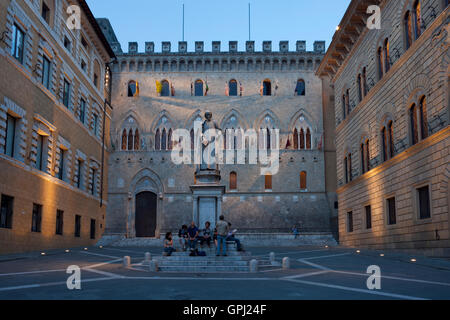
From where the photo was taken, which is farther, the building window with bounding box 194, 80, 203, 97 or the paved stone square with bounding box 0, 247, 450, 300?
the building window with bounding box 194, 80, 203, 97

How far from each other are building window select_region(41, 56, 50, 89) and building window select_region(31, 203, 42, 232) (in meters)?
6.58

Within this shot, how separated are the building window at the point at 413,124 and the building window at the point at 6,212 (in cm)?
1792

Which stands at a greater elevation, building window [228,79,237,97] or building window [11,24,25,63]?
building window [228,79,237,97]

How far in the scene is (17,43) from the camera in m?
22.7

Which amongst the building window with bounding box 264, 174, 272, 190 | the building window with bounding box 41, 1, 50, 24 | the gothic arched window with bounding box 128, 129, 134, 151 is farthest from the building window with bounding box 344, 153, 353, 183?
the gothic arched window with bounding box 128, 129, 134, 151

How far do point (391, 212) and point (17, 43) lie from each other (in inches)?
770

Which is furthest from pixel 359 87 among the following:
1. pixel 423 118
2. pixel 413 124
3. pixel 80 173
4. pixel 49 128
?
pixel 80 173

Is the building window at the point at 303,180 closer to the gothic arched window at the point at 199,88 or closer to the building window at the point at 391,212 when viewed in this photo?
the gothic arched window at the point at 199,88

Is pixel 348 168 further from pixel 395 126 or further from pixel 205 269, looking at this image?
pixel 205 269

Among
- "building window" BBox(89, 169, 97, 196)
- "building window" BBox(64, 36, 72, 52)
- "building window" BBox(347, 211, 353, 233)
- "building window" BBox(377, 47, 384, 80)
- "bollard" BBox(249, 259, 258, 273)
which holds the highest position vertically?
"building window" BBox(64, 36, 72, 52)

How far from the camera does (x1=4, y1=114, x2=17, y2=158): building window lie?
71.8 ft

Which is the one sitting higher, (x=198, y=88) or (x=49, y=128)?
(x=198, y=88)

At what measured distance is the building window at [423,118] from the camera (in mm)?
20219

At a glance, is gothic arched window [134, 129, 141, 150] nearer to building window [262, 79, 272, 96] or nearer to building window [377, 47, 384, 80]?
building window [262, 79, 272, 96]
